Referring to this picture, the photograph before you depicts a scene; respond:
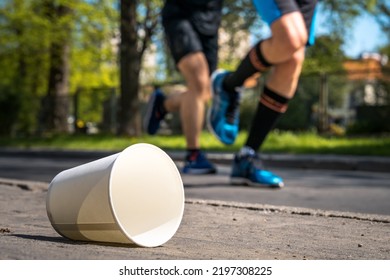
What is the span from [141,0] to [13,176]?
1026cm

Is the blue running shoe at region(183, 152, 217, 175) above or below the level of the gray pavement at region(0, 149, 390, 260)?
below

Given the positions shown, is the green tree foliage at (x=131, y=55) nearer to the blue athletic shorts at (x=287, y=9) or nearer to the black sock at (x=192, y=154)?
the black sock at (x=192, y=154)

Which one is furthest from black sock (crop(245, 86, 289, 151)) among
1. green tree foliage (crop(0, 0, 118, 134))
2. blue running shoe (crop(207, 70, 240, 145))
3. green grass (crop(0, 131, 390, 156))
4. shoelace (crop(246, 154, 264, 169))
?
green tree foliage (crop(0, 0, 118, 134))

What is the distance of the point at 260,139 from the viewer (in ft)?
17.6

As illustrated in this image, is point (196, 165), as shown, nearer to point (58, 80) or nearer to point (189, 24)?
point (189, 24)

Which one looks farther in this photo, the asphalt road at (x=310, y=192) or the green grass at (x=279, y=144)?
the green grass at (x=279, y=144)

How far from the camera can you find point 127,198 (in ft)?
8.50

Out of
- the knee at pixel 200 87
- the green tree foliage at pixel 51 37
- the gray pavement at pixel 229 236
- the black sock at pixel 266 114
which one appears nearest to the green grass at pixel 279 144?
the green tree foliage at pixel 51 37

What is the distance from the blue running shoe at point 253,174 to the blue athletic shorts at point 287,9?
1.11 m

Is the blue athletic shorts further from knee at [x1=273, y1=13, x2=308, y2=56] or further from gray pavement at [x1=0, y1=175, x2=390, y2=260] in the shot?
gray pavement at [x1=0, y1=175, x2=390, y2=260]

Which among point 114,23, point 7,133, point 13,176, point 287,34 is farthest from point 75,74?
point 287,34

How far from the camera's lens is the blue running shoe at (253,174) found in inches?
210

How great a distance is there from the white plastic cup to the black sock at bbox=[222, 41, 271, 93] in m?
2.64

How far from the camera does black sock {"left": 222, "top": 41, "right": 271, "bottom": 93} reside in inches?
200
